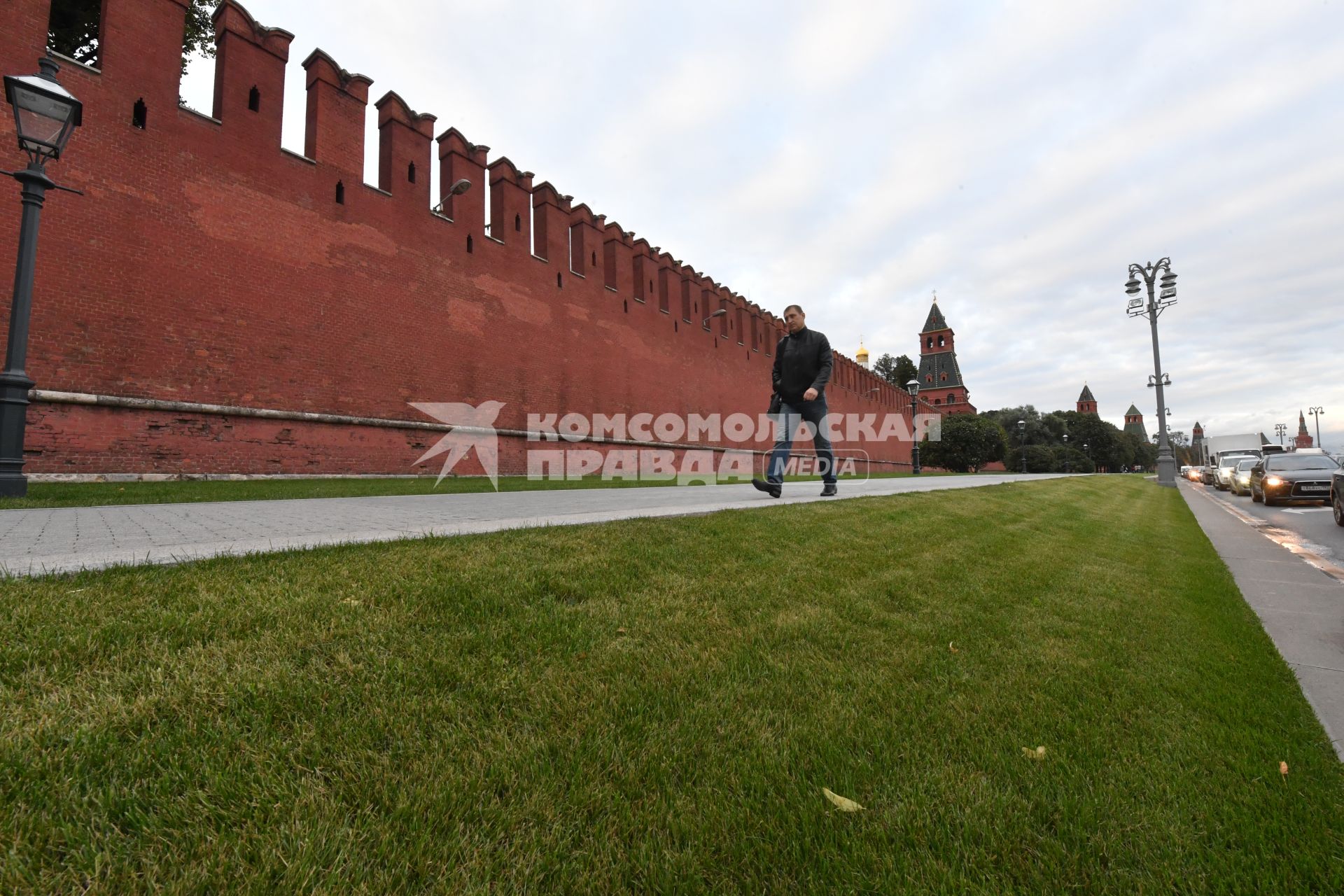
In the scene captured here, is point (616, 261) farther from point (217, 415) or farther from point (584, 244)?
point (217, 415)

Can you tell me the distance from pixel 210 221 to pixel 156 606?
1293cm

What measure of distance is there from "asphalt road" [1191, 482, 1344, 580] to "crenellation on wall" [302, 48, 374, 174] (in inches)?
722

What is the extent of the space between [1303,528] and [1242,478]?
1332 centimetres

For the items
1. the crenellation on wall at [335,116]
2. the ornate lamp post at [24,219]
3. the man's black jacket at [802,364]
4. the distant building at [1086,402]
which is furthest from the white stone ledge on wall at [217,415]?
the distant building at [1086,402]

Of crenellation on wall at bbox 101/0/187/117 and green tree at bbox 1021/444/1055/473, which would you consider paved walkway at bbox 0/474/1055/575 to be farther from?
green tree at bbox 1021/444/1055/473

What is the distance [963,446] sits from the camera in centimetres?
5584

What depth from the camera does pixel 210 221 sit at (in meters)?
11.7

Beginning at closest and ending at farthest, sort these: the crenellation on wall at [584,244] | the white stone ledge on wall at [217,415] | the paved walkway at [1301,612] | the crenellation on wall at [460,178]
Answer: the paved walkway at [1301,612] → the white stone ledge on wall at [217,415] → the crenellation on wall at [460,178] → the crenellation on wall at [584,244]

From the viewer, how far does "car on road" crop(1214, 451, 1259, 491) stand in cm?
2283

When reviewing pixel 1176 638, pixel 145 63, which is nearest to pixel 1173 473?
pixel 1176 638

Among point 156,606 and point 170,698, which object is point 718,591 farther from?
point 156,606

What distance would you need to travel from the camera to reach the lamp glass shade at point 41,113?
658 cm

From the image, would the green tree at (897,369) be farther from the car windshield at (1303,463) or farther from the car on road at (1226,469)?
the car windshield at (1303,463)

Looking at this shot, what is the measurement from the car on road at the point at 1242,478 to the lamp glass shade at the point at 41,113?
2921 centimetres
